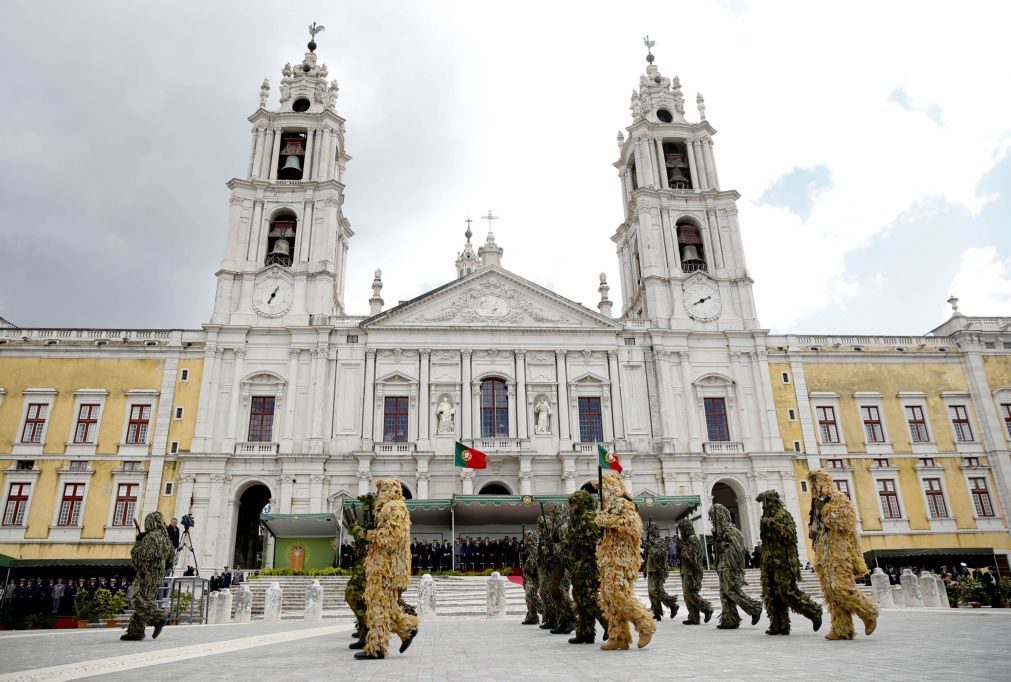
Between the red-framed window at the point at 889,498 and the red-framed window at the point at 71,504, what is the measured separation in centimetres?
3734

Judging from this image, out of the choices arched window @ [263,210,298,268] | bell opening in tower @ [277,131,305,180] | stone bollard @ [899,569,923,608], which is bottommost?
stone bollard @ [899,569,923,608]

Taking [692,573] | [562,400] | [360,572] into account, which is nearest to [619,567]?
[360,572]

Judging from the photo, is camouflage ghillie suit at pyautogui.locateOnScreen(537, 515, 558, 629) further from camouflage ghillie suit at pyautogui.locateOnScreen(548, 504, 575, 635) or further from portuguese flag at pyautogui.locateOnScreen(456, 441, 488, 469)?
portuguese flag at pyautogui.locateOnScreen(456, 441, 488, 469)

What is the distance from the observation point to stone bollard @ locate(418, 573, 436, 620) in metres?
20.3

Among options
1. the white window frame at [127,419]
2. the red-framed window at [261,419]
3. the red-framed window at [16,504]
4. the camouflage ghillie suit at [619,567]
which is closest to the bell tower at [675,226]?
the red-framed window at [261,419]

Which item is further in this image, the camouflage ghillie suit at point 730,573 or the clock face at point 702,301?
the clock face at point 702,301

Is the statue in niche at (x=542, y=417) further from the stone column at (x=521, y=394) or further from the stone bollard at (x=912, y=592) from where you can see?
the stone bollard at (x=912, y=592)

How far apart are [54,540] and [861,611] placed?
3212cm

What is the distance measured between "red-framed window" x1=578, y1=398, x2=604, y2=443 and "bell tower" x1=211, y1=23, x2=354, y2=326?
13842 millimetres

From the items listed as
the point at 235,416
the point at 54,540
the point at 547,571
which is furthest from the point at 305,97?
the point at 547,571

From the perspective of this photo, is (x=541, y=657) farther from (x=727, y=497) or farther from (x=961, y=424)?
(x=961, y=424)

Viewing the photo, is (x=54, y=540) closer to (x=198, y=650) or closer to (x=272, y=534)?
(x=272, y=534)

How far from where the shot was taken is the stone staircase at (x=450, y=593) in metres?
22.1

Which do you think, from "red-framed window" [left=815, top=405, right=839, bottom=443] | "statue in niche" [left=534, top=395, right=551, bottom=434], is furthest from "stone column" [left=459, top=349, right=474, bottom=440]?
"red-framed window" [left=815, top=405, right=839, bottom=443]
